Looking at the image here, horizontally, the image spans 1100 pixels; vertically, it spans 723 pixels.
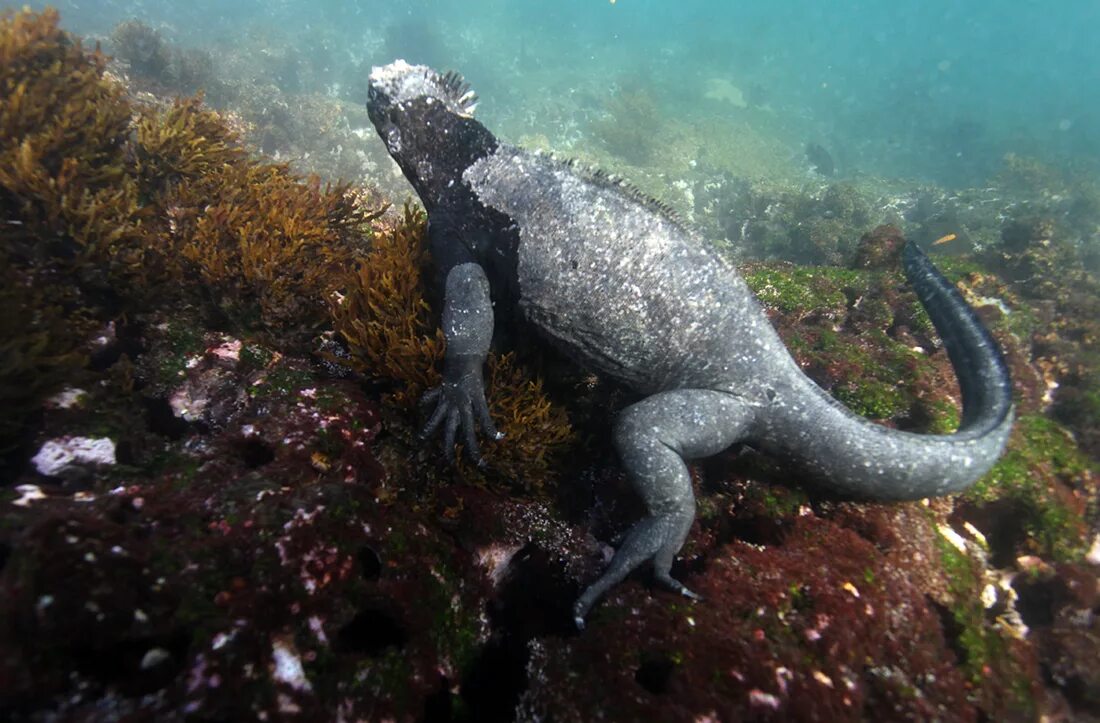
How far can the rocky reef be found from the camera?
1.99 m

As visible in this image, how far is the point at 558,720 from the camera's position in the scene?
91.4 inches

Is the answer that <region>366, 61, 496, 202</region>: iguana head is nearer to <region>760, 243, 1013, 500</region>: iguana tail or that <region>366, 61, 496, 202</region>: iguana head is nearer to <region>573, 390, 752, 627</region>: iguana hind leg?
<region>573, 390, 752, 627</region>: iguana hind leg

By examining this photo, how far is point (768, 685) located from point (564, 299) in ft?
9.22

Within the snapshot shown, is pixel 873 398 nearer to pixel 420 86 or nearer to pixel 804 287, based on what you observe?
pixel 804 287

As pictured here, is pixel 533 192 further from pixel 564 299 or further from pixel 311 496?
pixel 311 496

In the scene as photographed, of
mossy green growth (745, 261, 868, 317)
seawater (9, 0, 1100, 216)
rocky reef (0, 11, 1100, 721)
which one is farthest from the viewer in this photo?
seawater (9, 0, 1100, 216)

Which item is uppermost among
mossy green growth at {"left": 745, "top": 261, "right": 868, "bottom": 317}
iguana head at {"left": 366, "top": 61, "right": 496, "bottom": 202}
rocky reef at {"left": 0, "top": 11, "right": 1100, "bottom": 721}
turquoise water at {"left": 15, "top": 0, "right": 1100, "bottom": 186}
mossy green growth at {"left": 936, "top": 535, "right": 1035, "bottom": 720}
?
turquoise water at {"left": 15, "top": 0, "right": 1100, "bottom": 186}

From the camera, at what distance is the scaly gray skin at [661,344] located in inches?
140

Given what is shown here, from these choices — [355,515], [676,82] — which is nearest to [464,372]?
[355,515]

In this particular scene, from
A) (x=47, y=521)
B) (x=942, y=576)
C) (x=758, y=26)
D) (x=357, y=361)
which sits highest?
(x=758, y=26)

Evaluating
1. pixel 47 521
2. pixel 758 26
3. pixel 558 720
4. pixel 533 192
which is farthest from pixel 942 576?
pixel 758 26

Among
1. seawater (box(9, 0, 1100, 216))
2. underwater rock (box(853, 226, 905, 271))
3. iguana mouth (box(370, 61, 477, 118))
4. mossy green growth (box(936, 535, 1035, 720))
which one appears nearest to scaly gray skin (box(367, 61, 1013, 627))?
mossy green growth (box(936, 535, 1035, 720))

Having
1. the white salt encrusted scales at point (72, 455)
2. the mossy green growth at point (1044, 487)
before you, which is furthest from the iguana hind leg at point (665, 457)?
the white salt encrusted scales at point (72, 455)

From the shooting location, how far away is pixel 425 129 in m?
4.54
